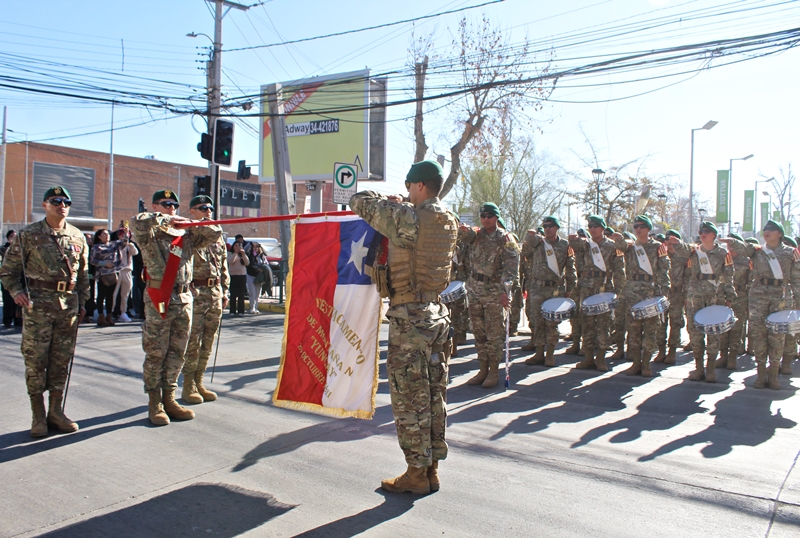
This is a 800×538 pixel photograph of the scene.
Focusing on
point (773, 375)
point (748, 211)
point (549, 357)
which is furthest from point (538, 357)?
point (748, 211)

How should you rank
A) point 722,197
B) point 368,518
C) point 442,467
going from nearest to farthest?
point 368,518
point 442,467
point 722,197

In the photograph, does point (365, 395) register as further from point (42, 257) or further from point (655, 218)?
point (655, 218)

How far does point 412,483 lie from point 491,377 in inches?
141

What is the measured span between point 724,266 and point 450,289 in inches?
154

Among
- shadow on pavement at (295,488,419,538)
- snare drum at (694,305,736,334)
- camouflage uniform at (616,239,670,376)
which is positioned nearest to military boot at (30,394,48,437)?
shadow on pavement at (295,488,419,538)

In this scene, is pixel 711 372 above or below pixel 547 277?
below

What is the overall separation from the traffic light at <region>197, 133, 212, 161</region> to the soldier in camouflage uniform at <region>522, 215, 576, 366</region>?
315 inches

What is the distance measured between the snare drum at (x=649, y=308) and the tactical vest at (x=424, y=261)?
15.8ft

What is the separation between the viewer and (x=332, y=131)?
21.5 meters

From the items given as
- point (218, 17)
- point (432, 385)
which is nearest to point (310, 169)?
point (218, 17)

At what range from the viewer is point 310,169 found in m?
22.1

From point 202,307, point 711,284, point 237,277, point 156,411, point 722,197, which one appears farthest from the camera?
point 722,197

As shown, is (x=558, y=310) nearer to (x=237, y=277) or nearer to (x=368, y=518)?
(x=368, y=518)

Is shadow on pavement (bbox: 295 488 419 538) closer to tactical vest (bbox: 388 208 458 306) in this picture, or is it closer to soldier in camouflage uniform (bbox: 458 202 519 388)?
tactical vest (bbox: 388 208 458 306)
